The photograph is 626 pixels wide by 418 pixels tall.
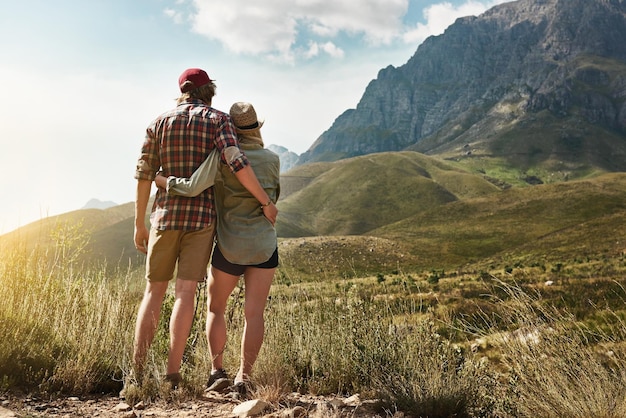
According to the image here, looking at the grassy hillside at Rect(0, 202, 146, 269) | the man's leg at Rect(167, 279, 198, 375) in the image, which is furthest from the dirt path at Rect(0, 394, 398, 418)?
the grassy hillside at Rect(0, 202, 146, 269)

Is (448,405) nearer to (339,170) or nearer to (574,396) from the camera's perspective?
(574,396)

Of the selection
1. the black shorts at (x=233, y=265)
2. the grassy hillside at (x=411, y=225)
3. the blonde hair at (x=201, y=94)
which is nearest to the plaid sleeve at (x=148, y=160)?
the blonde hair at (x=201, y=94)

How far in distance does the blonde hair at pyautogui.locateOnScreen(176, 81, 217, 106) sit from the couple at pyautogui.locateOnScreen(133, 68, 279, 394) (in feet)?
0.15

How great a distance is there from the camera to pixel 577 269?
27.8m

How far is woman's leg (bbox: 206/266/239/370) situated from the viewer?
149 inches

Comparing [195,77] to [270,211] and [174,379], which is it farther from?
[174,379]

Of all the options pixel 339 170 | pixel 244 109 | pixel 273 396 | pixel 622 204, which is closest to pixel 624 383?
pixel 273 396

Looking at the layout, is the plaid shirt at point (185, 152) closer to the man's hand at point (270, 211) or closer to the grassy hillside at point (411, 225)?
the man's hand at point (270, 211)

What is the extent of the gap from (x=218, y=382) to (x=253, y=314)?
56cm

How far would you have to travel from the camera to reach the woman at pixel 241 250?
3646mm

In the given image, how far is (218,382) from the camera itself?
3625 millimetres

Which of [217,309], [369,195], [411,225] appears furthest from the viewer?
[369,195]

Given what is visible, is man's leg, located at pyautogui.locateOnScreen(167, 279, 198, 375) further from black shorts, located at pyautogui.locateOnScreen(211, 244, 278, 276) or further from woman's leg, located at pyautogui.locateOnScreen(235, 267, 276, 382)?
woman's leg, located at pyautogui.locateOnScreen(235, 267, 276, 382)

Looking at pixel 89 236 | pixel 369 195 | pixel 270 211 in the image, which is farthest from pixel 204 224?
pixel 369 195
